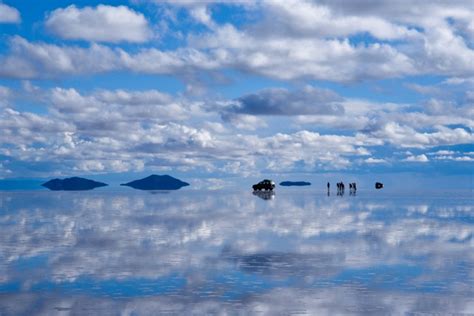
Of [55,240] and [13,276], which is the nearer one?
[13,276]

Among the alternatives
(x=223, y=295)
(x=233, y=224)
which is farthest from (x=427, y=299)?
(x=233, y=224)

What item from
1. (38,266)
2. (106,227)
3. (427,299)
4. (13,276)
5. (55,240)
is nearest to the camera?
(427,299)

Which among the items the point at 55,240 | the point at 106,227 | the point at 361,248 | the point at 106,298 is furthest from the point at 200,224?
the point at 106,298

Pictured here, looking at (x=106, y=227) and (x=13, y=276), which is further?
(x=106, y=227)

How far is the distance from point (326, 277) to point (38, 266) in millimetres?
12611

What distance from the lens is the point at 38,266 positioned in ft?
89.1

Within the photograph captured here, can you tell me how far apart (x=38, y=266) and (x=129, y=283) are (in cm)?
643

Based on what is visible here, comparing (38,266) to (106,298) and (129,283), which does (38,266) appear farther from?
(106,298)

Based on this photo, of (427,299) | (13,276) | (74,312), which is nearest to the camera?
(74,312)

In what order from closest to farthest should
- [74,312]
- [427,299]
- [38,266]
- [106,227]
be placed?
[74,312] < [427,299] < [38,266] < [106,227]

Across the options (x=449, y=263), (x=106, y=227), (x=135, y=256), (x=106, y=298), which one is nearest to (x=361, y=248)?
(x=449, y=263)

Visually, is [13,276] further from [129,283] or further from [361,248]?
[361,248]

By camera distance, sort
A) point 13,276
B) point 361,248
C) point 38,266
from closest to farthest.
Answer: point 13,276 < point 38,266 < point 361,248

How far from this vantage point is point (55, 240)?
38.3 metres
